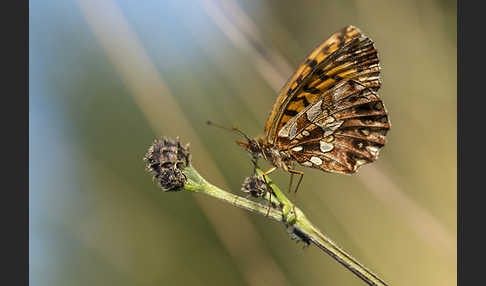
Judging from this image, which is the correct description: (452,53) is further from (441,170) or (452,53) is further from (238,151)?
(238,151)

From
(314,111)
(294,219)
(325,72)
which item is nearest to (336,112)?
(314,111)

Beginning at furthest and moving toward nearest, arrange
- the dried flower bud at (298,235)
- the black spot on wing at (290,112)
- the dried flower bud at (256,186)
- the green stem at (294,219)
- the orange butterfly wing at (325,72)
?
the black spot on wing at (290,112), the orange butterfly wing at (325,72), the dried flower bud at (256,186), the dried flower bud at (298,235), the green stem at (294,219)

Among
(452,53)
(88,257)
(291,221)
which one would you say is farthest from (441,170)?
(88,257)

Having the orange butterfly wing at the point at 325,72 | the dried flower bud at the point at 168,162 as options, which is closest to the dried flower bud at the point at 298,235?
the dried flower bud at the point at 168,162

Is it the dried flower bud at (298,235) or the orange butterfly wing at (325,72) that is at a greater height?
the orange butterfly wing at (325,72)

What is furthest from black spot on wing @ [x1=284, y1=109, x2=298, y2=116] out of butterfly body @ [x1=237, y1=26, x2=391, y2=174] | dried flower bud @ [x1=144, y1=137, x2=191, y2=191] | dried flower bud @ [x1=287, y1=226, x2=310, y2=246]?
dried flower bud @ [x1=287, y1=226, x2=310, y2=246]

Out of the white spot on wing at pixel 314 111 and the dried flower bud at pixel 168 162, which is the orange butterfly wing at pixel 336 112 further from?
the dried flower bud at pixel 168 162
